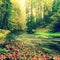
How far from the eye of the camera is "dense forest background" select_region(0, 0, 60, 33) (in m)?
6.83

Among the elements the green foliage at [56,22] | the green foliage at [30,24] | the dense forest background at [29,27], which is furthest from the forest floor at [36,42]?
the green foliage at [56,22]

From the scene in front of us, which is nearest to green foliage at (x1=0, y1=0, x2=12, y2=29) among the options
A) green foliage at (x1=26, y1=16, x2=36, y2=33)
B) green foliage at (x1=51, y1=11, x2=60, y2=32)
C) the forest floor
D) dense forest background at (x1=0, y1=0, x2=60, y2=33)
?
dense forest background at (x1=0, y1=0, x2=60, y2=33)

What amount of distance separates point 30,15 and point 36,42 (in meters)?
0.71

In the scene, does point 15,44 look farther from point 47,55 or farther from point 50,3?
point 50,3

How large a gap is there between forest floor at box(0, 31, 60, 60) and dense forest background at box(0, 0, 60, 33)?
19 cm

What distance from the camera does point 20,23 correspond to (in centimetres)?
684

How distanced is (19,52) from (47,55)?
2.05 feet

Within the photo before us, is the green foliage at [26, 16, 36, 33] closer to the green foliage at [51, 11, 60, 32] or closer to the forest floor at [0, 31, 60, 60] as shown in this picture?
the forest floor at [0, 31, 60, 60]

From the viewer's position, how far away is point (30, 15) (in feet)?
22.5

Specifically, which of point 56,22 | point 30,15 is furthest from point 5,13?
point 56,22

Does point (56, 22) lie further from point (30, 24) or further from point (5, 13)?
point (5, 13)

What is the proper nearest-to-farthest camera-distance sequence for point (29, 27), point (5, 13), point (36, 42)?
point (36, 42), point (29, 27), point (5, 13)

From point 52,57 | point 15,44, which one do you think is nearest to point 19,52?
point 15,44

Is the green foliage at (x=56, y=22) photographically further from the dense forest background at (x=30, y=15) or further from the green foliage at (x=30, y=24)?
the green foliage at (x=30, y=24)
